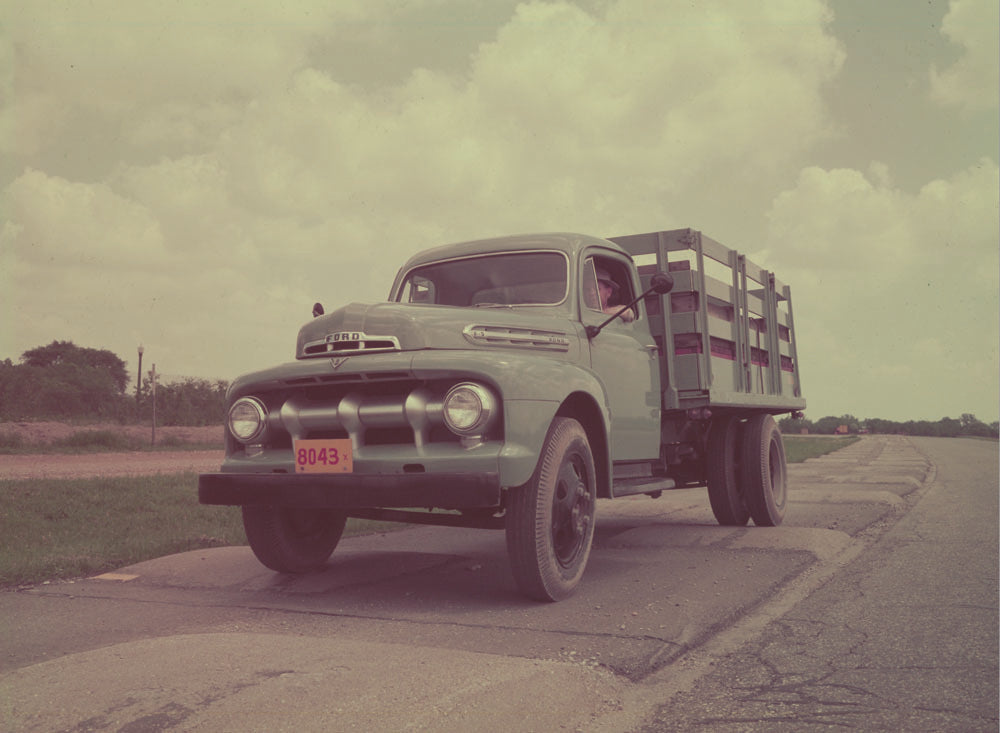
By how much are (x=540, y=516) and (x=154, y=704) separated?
2.16 meters

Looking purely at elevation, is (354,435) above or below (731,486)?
above

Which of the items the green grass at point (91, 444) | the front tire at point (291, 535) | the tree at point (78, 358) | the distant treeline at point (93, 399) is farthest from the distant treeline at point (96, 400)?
the front tire at point (291, 535)

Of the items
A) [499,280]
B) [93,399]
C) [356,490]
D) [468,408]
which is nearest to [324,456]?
[356,490]

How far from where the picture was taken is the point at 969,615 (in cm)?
435

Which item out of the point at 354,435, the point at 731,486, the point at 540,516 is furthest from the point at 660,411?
the point at 354,435

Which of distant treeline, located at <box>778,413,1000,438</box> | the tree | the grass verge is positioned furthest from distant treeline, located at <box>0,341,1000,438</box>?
distant treeline, located at <box>778,413,1000,438</box>

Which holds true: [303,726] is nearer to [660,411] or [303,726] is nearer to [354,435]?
[354,435]

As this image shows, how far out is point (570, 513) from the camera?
4984 mm

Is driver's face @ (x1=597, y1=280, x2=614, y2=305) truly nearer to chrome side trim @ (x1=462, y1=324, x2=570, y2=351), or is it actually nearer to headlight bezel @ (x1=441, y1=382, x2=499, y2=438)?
chrome side trim @ (x1=462, y1=324, x2=570, y2=351)

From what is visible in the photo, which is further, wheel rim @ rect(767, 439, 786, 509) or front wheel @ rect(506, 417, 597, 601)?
wheel rim @ rect(767, 439, 786, 509)

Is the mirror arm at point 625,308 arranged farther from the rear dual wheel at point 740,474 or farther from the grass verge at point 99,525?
the grass verge at point 99,525

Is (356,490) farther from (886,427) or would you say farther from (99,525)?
(886,427)

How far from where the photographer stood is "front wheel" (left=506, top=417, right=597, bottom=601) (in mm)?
4512

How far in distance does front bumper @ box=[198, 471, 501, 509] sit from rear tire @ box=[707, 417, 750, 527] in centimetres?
411
